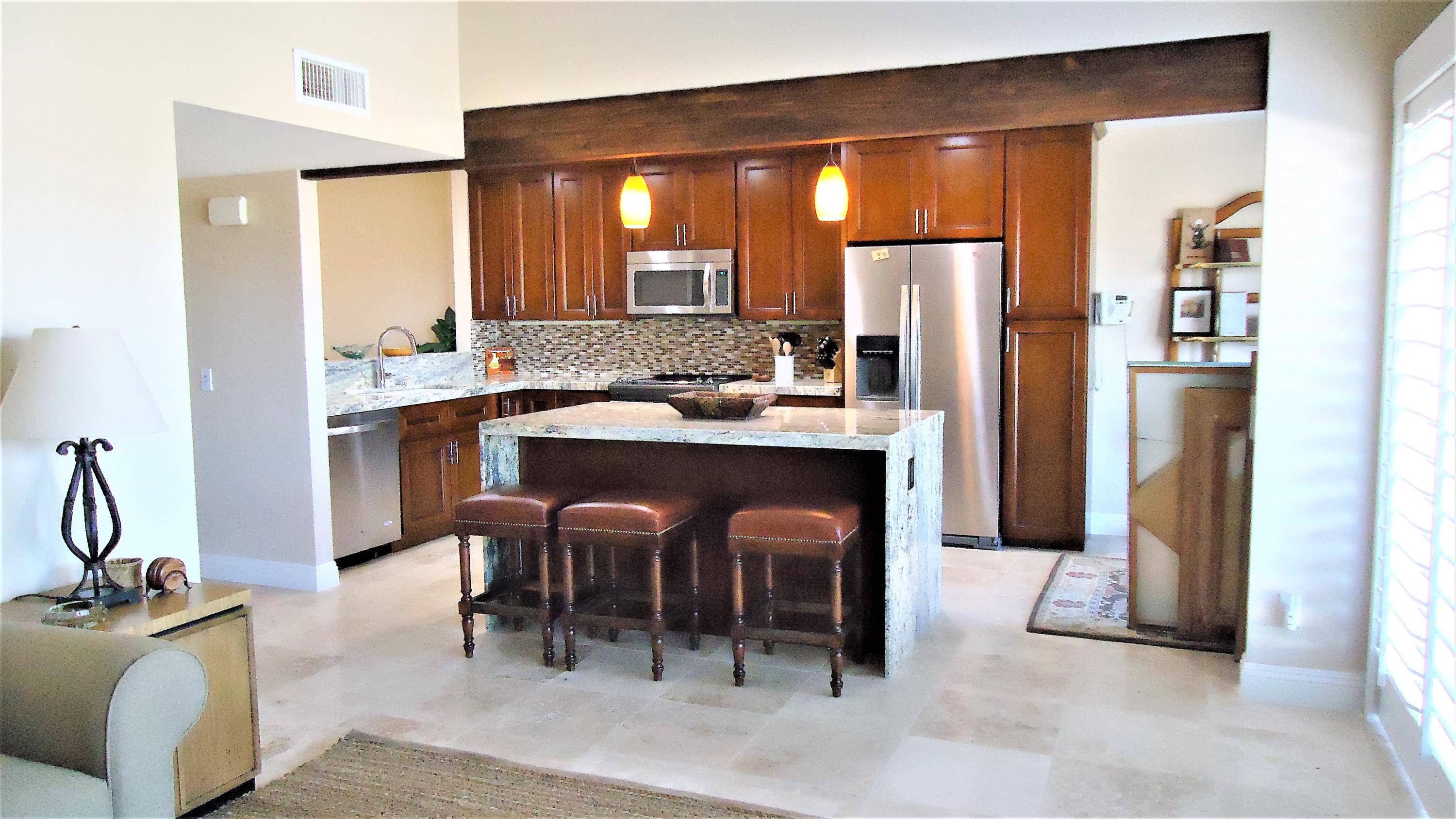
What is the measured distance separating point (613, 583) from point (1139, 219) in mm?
3765

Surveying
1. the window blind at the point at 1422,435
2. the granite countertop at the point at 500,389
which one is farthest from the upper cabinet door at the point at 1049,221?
the window blind at the point at 1422,435

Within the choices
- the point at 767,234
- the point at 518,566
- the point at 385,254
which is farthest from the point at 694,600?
the point at 385,254

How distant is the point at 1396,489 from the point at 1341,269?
0.70 meters

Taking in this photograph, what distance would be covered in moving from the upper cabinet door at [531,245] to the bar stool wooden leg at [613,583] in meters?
2.99

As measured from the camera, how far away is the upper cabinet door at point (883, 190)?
5469 mm

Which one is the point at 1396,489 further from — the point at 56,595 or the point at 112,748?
the point at 56,595

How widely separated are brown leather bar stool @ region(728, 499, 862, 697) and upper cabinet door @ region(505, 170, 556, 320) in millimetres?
3654

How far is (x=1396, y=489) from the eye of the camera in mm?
2961

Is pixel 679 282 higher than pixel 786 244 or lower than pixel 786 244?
lower

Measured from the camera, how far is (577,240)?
21.8ft

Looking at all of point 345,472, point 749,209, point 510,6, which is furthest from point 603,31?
point 345,472

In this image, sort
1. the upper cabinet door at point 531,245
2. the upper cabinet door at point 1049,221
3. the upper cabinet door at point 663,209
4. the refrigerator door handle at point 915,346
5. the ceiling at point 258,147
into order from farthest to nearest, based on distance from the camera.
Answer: the upper cabinet door at point 531,245 < the upper cabinet door at point 663,209 < the refrigerator door handle at point 915,346 < the upper cabinet door at point 1049,221 < the ceiling at point 258,147

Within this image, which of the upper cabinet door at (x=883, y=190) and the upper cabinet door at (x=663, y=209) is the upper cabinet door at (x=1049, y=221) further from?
the upper cabinet door at (x=663, y=209)

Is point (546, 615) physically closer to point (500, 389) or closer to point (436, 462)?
point (436, 462)
